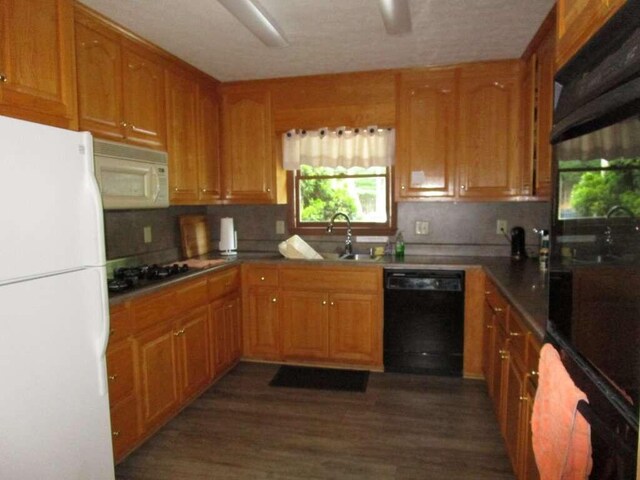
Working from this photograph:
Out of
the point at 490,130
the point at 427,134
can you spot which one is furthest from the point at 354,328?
the point at 490,130

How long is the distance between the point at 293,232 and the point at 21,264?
2.65m

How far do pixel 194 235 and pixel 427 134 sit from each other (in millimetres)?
2104

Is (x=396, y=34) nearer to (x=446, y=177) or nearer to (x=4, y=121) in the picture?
(x=446, y=177)

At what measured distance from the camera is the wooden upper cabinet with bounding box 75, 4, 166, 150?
227 cm

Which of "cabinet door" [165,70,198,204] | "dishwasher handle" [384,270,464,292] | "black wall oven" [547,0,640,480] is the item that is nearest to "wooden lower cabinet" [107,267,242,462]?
"cabinet door" [165,70,198,204]

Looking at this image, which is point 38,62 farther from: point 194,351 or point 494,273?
point 494,273

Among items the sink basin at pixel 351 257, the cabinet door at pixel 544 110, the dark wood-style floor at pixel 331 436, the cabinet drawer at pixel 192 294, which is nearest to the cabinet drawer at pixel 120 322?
the cabinet drawer at pixel 192 294

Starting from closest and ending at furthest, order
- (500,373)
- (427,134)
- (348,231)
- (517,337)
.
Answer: (517,337)
(500,373)
(427,134)
(348,231)

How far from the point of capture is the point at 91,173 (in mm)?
1729

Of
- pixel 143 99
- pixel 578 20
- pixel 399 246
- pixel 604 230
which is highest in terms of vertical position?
pixel 143 99

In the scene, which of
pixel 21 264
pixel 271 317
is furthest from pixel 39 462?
pixel 271 317

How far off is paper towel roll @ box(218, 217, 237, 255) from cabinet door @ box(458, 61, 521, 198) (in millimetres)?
1990

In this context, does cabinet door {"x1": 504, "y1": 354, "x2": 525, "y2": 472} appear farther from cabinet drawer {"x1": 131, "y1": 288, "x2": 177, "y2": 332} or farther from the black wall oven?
cabinet drawer {"x1": 131, "y1": 288, "x2": 177, "y2": 332}

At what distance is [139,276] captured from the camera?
2.62 meters
